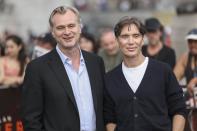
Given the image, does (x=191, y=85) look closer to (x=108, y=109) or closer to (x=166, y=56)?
(x=166, y=56)

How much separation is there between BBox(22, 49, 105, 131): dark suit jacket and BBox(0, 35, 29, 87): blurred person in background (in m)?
4.01

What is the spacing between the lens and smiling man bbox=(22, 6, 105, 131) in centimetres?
452

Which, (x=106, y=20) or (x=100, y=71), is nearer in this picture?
(x=100, y=71)

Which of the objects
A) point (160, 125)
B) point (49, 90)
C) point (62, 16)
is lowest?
point (160, 125)

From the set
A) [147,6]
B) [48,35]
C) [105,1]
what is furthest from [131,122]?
[105,1]

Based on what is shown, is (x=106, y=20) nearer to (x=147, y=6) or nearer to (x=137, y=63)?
(x=147, y=6)

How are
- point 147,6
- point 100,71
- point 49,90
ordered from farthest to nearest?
1. point 147,6
2. point 100,71
3. point 49,90

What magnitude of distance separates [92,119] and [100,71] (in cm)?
43

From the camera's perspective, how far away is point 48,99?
4.53 metres

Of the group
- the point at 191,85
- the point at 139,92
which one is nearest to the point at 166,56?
the point at 191,85

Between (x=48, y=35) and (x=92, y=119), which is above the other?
(x=48, y=35)

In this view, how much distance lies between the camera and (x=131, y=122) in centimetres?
456

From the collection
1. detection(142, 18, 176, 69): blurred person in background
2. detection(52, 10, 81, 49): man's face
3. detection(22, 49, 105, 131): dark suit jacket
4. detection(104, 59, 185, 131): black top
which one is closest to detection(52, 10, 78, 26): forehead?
detection(52, 10, 81, 49): man's face

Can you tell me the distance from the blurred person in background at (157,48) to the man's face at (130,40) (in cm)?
363
